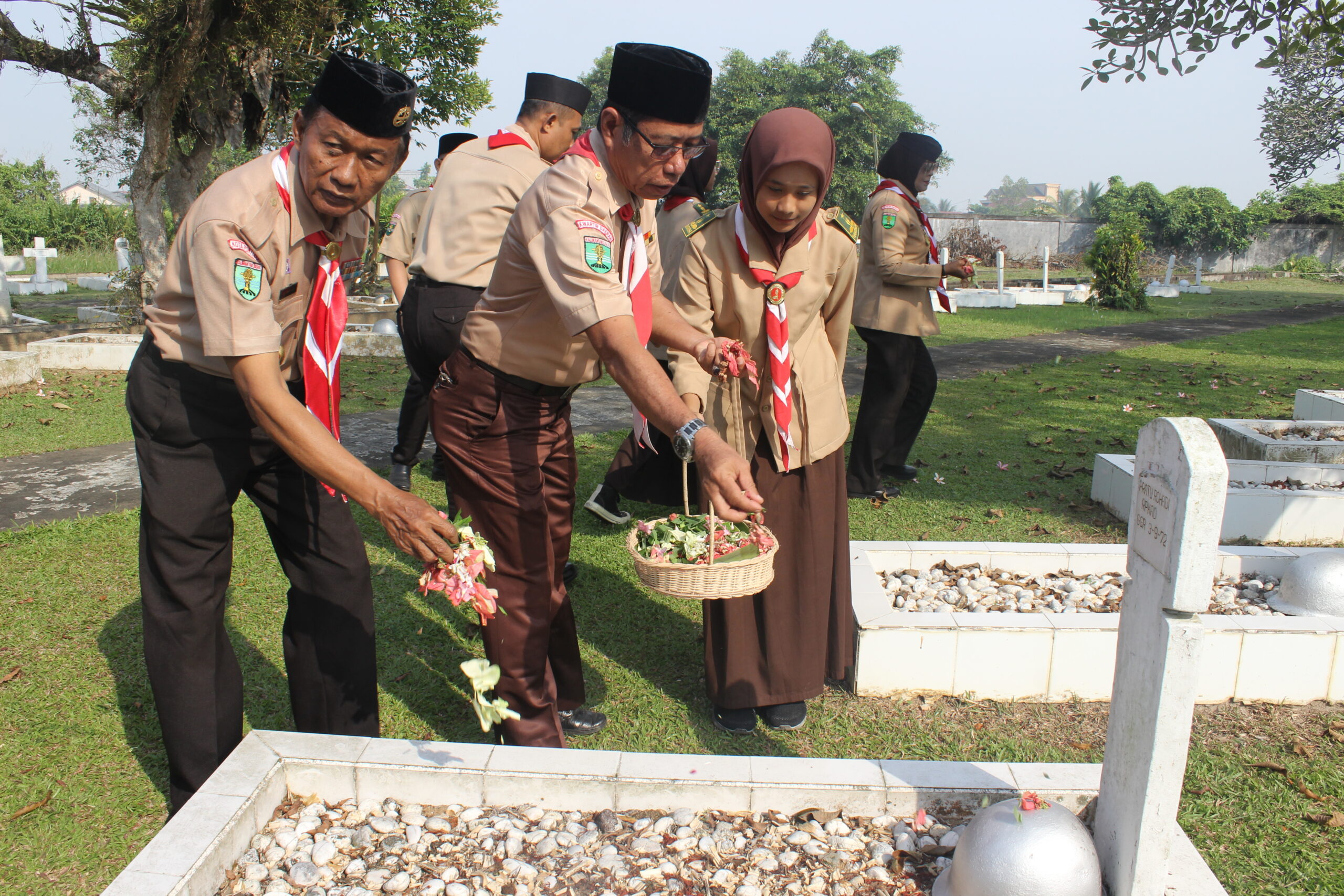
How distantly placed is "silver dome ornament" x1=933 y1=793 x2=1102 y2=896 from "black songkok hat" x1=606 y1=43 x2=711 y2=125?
194 centimetres

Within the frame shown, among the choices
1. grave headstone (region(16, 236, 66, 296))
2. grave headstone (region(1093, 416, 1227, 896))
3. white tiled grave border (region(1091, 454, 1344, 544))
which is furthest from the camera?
grave headstone (region(16, 236, 66, 296))

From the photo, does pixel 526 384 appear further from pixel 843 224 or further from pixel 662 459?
pixel 662 459

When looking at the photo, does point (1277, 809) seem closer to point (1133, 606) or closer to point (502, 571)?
point (1133, 606)

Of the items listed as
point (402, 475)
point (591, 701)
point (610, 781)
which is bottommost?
point (591, 701)

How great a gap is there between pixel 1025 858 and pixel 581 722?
1.73 meters

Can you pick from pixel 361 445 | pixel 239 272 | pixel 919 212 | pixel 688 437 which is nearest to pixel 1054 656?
pixel 688 437

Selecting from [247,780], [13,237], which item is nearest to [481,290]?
[247,780]

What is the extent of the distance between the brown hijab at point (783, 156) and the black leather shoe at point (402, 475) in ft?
10.8

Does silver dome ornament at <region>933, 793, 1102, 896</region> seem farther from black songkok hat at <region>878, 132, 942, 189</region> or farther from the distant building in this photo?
the distant building

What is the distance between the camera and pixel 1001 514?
5.77m

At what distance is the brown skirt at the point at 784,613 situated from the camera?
11.3 feet

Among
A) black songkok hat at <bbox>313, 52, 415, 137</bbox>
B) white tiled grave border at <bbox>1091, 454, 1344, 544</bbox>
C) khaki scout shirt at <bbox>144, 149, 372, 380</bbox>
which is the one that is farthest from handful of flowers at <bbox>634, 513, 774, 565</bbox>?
white tiled grave border at <bbox>1091, 454, 1344, 544</bbox>

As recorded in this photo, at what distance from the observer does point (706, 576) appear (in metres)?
2.72

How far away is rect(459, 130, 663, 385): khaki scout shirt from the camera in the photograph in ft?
8.10
